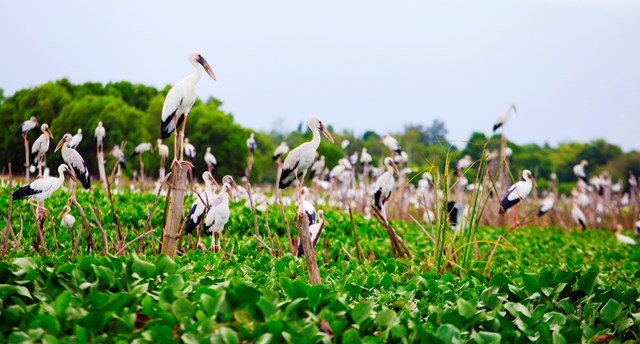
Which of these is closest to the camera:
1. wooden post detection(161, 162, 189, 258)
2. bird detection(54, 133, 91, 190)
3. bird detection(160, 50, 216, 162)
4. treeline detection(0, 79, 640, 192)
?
wooden post detection(161, 162, 189, 258)

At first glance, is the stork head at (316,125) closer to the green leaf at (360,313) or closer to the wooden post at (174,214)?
the wooden post at (174,214)

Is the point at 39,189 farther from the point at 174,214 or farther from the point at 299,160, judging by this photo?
the point at 174,214

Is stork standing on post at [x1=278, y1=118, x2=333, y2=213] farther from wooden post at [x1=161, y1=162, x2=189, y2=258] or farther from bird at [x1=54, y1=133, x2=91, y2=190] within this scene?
bird at [x1=54, y1=133, x2=91, y2=190]

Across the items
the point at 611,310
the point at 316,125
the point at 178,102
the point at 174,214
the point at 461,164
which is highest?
the point at 178,102

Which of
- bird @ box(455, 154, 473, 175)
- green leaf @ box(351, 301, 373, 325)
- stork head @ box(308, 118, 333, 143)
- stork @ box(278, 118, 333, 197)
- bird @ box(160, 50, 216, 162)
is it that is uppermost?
bird @ box(160, 50, 216, 162)

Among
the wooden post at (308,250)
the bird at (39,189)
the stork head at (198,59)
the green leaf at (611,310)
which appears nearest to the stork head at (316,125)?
the stork head at (198,59)

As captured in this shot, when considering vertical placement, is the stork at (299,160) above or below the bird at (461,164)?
above

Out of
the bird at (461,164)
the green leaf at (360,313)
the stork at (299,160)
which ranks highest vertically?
the stork at (299,160)

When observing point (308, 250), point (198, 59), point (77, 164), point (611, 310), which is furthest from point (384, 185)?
point (611, 310)

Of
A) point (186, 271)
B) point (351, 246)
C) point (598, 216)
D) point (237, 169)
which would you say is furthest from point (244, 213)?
point (237, 169)

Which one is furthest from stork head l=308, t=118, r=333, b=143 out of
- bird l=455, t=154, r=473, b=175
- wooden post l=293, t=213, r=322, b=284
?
bird l=455, t=154, r=473, b=175

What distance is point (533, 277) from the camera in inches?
174

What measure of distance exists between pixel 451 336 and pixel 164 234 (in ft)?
7.66

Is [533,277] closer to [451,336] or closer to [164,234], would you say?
[451,336]
